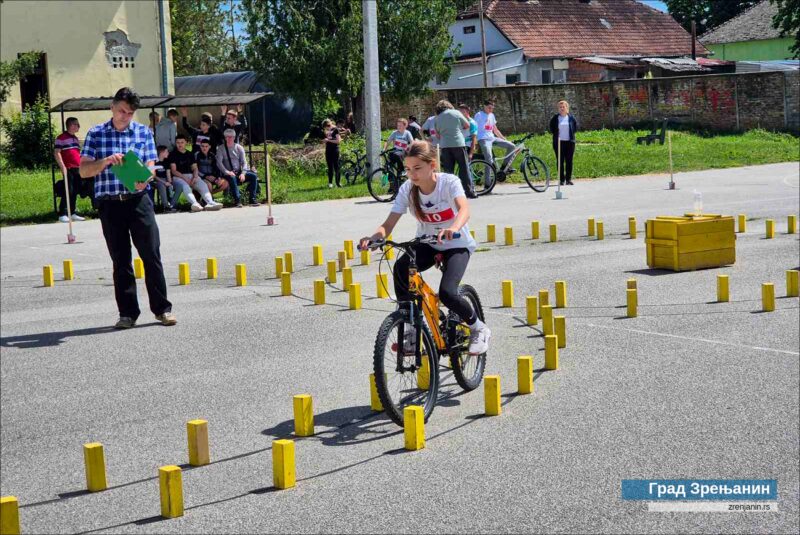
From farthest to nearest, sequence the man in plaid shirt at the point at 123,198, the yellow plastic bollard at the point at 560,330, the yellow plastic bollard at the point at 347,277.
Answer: the yellow plastic bollard at the point at 347,277 < the yellow plastic bollard at the point at 560,330 < the man in plaid shirt at the point at 123,198

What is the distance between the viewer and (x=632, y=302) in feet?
41.6

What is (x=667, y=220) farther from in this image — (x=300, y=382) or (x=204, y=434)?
(x=204, y=434)

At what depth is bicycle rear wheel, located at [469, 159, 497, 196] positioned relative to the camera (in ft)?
82.9

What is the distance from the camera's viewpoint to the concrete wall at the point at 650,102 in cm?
4203

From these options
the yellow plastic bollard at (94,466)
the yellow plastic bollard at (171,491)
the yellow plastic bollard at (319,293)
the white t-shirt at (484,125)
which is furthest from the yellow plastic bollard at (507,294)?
the white t-shirt at (484,125)

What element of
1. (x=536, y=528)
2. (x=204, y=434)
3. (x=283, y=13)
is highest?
(x=283, y=13)

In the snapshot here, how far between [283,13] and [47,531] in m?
31.3

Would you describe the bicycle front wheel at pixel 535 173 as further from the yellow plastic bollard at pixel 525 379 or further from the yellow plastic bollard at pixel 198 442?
the yellow plastic bollard at pixel 198 442

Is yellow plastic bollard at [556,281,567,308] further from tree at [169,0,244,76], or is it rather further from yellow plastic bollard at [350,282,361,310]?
tree at [169,0,244,76]

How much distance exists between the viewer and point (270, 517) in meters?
7.26

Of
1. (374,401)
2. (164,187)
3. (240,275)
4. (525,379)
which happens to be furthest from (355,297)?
(164,187)

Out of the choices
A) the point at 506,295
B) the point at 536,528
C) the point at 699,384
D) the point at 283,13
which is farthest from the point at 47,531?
the point at 283,13

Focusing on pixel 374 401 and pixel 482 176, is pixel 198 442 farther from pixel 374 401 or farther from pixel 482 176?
pixel 482 176

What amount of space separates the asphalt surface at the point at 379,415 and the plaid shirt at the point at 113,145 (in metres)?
1.99
